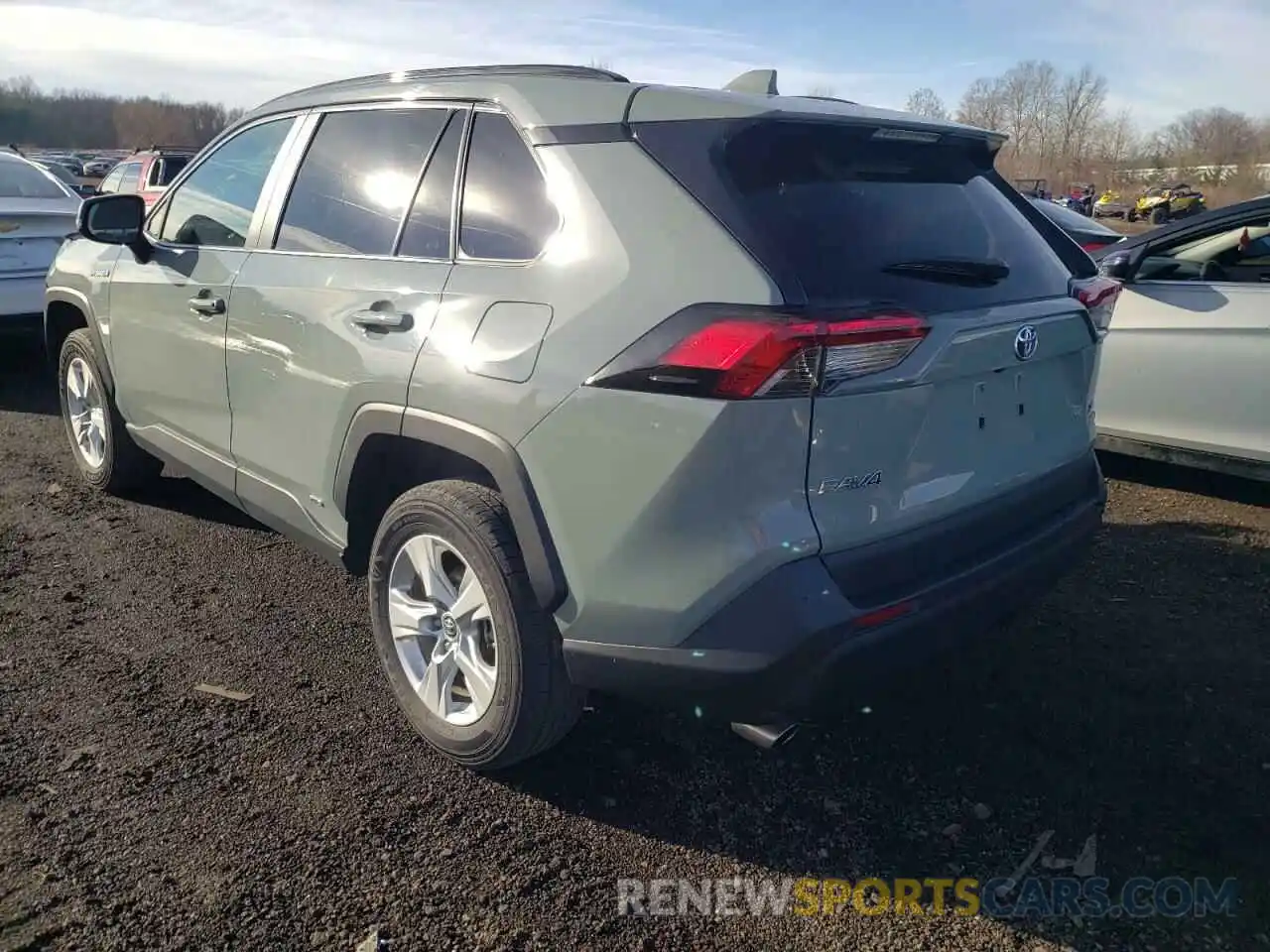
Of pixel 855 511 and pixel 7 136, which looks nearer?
pixel 855 511

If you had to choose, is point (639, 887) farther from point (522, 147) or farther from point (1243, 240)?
point (1243, 240)

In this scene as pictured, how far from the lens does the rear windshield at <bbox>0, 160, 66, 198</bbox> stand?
311 inches

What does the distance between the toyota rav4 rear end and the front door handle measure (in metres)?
1.74

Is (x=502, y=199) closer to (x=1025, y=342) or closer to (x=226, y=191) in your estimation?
(x=1025, y=342)

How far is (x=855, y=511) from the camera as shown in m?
2.21

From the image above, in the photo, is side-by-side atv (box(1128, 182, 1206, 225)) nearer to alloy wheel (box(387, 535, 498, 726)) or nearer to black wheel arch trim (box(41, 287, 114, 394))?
black wheel arch trim (box(41, 287, 114, 394))

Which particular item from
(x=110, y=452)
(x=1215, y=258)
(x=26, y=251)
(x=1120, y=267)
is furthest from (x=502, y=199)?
(x=26, y=251)

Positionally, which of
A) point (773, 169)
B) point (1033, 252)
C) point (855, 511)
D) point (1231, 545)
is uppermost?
point (773, 169)

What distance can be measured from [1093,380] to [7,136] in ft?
266

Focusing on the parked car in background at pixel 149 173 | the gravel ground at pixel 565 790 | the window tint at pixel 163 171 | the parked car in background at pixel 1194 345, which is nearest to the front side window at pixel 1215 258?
the parked car in background at pixel 1194 345

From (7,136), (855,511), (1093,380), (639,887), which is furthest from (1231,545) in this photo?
(7,136)

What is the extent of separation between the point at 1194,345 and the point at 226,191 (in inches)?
174

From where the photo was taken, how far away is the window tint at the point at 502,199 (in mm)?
2525

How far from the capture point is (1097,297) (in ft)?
9.66
